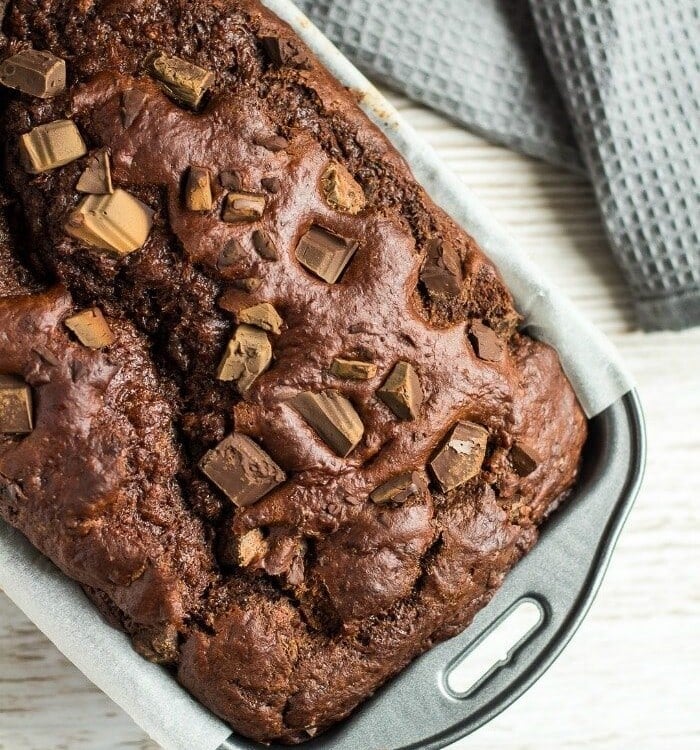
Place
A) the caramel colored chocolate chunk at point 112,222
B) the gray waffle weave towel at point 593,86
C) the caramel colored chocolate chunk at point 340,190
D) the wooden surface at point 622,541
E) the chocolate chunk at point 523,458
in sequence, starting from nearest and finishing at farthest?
the caramel colored chocolate chunk at point 112,222 → the caramel colored chocolate chunk at point 340,190 → the chocolate chunk at point 523,458 → the gray waffle weave towel at point 593,86 → the wooden surface at point 622,541

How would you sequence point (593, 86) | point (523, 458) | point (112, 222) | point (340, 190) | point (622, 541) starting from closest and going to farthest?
point (112, 222), point (340, 190), point (523, 458), point (593, 86), point (622, 541)

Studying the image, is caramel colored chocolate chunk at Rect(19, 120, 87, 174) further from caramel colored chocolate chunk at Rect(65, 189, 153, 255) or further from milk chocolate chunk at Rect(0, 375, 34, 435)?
milk chocolate chunk at Rect(0, 375, 34, 435)

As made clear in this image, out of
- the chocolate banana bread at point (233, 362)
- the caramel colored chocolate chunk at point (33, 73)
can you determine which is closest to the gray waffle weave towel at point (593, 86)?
the chocolate banana bread at point (233, 362)

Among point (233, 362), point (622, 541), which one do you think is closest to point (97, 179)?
point (233, 362)

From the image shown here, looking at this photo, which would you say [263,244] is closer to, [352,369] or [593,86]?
[352,369]

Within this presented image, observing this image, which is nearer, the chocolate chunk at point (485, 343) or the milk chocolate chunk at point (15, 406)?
the milk chocolate chunk at point (15, 406)

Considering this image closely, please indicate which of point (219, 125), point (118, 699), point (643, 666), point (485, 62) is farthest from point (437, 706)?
point (485, 62)

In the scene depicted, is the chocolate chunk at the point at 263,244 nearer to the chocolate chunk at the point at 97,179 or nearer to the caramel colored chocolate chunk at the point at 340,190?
the caramel colored chocolate chunk at the point at 340,190

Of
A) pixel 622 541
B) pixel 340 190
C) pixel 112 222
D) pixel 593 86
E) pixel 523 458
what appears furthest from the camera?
pixel 622 541
